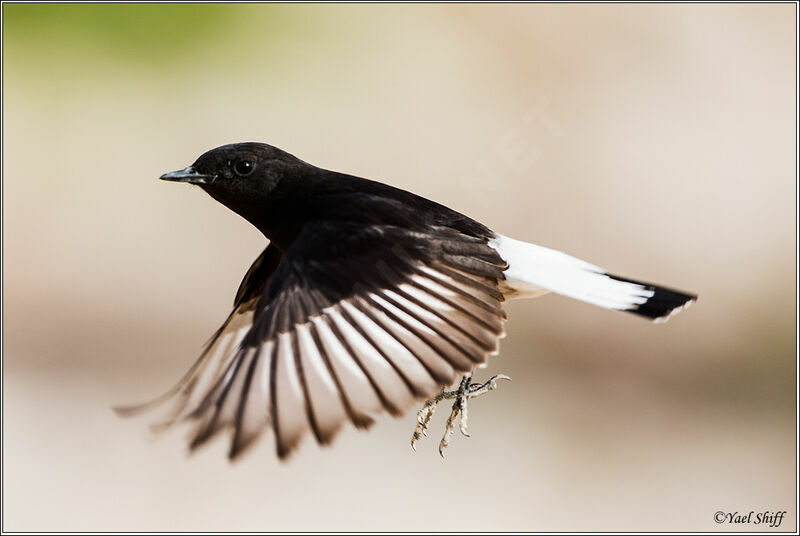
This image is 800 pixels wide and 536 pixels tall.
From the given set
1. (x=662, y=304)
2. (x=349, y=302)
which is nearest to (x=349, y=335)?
(x=349, y=302)

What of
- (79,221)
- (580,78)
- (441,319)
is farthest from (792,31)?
(441,319)

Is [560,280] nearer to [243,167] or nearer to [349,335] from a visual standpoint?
[349,335]

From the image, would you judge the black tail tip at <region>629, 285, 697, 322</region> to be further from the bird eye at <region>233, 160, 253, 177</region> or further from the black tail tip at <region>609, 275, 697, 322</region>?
the bird eye at <region>233, 160, 253, 177</region>

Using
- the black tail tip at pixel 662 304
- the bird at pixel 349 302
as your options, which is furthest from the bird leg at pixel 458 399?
the black tail tip at pixel 662 304

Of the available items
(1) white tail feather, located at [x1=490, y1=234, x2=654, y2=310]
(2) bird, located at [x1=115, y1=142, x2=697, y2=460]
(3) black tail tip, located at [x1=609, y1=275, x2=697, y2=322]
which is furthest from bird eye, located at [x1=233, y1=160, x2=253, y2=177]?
(3) black tail tip, located at [x1=609, y1=275, x2=697, y2=322]

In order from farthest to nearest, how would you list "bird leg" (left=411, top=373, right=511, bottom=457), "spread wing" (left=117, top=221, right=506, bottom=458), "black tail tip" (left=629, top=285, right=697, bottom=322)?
"bird leg" (left=411, top=373, right=511, bottom=457)
"black tail tip" (left=629, top=285, right=697, bottom=322)
"spread wing" (left=117, top=221, right=506, bottom=458)

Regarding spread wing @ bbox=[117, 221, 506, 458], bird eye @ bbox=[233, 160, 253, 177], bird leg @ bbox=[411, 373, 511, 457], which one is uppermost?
bird eye @ bbox=[233, 160, 253, 177]
